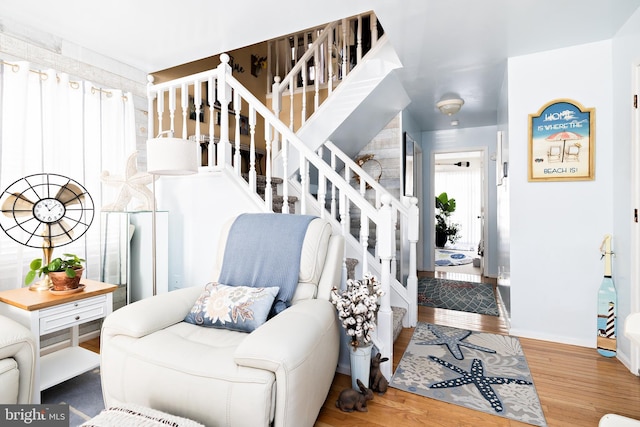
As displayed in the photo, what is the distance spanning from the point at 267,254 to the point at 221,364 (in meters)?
0.76

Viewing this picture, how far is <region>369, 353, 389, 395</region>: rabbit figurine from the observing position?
1947mm

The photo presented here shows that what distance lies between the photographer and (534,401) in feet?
6.19

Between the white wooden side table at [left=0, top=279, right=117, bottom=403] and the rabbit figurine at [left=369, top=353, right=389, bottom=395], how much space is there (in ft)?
5.66

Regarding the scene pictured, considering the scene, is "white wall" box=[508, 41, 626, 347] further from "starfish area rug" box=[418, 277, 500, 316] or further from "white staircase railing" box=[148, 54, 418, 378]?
"white staircase railing" box=[148, 54, 418, 378]

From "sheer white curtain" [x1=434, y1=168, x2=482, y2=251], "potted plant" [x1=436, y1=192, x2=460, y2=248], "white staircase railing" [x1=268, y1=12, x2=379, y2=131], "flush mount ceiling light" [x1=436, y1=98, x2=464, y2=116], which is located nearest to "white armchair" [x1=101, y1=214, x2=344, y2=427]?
"white staircase railing" [x1=268, y1=12, x2=379, y2=131]

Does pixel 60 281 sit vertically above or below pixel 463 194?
below

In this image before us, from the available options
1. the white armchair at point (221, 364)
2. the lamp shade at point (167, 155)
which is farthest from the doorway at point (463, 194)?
the white armchair at point (221, 364)

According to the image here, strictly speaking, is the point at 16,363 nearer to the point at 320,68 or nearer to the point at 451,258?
the point at 320,68

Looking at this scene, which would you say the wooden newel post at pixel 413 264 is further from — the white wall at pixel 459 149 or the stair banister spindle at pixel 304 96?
the white wall at pixel 459 149

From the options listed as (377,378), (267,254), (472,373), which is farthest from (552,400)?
(267,254)

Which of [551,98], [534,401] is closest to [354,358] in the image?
[534,401]

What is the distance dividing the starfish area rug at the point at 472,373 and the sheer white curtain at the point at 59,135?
2586 mm

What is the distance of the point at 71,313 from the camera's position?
1984 mm

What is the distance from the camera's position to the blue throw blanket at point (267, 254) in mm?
1927
